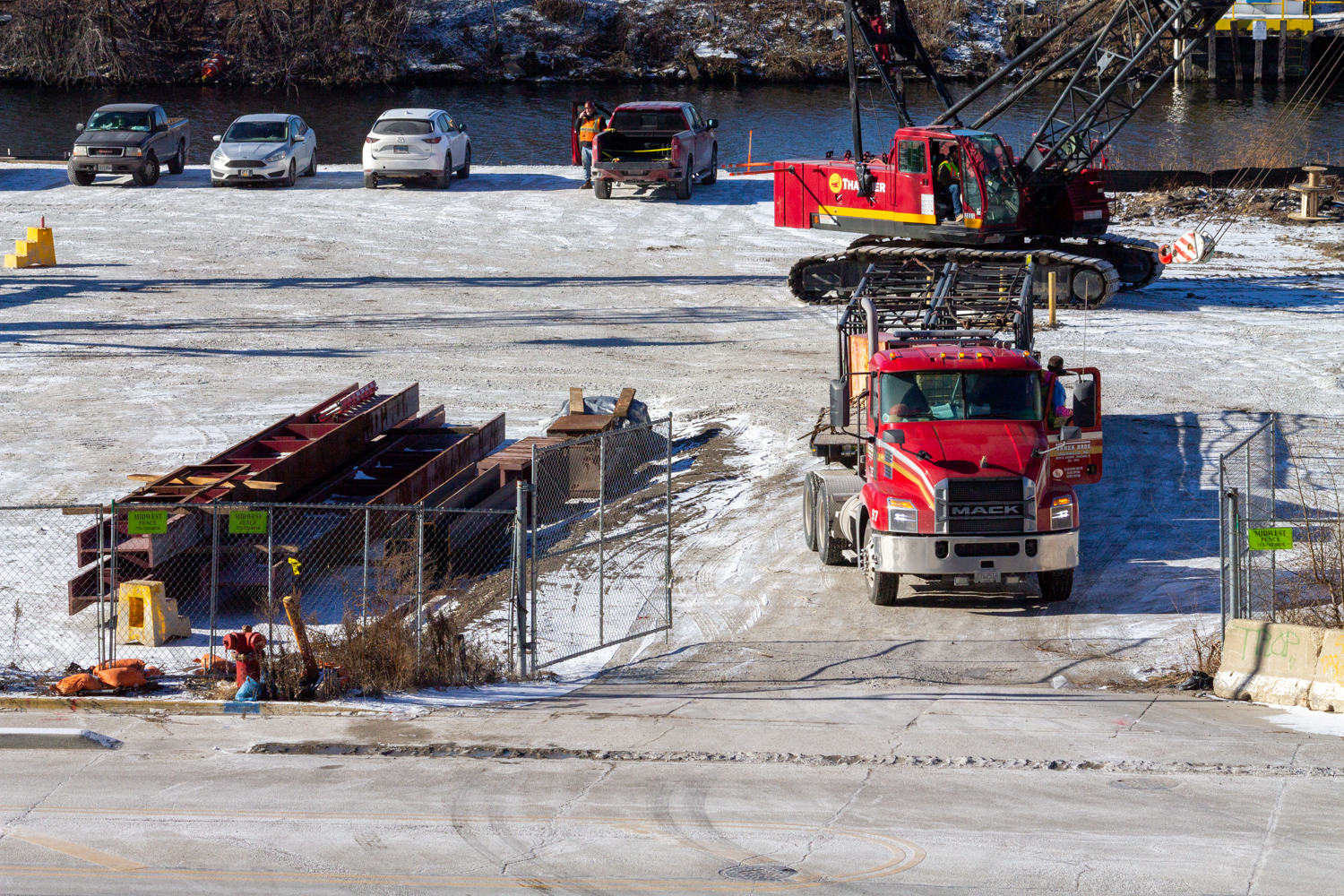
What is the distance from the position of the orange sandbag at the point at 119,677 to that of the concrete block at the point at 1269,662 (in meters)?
8.75

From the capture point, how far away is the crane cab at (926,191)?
26.2 metres

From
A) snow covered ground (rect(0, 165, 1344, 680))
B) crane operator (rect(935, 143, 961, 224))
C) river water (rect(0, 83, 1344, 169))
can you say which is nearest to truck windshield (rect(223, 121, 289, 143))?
snow covered ground (rect(0, 165, 1344, 680))

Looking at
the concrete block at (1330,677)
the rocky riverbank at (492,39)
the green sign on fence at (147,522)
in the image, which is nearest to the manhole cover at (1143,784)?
the concrete block at (1330,677)

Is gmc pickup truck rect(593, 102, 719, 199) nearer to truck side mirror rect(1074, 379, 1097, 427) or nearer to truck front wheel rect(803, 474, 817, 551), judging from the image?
truck front wheel rect(803, 474, 817, 551)

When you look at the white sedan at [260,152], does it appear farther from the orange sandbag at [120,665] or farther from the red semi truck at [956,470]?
the orange sandbag at [120,665]

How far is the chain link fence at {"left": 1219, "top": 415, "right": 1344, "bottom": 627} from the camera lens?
1221 centimetres

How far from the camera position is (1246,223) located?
32438mm

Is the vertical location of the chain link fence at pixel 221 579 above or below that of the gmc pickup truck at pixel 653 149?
below

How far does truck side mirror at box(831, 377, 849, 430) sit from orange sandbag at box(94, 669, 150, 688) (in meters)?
6.60

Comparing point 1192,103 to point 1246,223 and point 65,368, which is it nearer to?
point 1246,223

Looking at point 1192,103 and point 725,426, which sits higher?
point 1192,103

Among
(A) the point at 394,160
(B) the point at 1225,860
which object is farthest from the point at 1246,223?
(B) the point at 1225,860

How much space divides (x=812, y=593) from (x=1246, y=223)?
21.5 metres

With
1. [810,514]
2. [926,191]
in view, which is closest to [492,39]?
[926,191]
